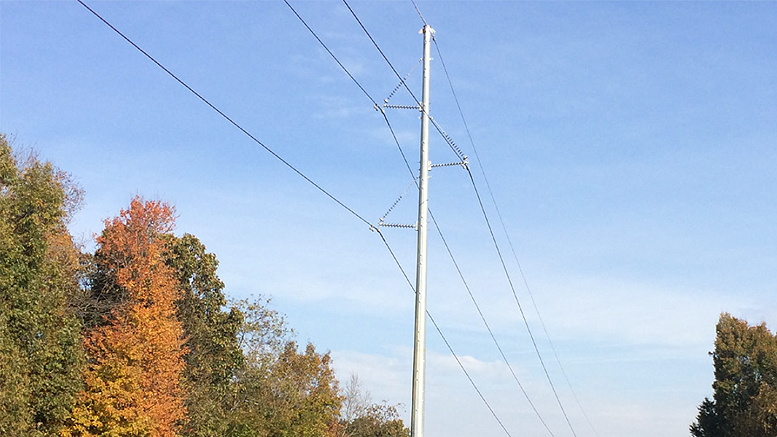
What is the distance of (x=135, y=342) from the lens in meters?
51.6

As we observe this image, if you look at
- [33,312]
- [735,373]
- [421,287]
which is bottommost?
[421,287]

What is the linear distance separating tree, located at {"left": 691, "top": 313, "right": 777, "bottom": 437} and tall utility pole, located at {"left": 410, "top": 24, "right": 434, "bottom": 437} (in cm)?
7303

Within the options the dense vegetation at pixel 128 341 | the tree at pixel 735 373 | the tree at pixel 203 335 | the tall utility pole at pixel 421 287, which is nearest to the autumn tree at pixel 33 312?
the dense vegetation at pixel 128 341

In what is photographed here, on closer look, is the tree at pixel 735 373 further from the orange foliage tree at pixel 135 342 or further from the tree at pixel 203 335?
the orange foliage tree at pixel 135 342

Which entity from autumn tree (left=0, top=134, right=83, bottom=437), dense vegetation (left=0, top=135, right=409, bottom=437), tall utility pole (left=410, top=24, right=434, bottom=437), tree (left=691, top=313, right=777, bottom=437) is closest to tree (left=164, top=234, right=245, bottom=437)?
dense vegetation (left=0, top=135, right=409, bottom=437)

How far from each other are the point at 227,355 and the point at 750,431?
4862 cm

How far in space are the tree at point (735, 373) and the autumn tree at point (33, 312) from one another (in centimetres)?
6498

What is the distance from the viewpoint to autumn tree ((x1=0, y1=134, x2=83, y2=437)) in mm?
40250

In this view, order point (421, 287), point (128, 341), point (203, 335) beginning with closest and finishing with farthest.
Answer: point (421, 287), point (128, 341), point (203, 335)

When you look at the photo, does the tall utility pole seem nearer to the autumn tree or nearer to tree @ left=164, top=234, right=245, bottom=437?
the autumn tree

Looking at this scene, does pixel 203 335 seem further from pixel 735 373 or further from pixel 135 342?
pixel 735 373

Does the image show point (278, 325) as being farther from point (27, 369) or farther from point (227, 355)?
point (27, 369)

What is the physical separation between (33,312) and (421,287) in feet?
94.3

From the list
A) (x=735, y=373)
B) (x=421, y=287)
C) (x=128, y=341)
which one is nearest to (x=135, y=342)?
(x=128, y=341)
